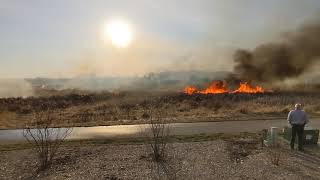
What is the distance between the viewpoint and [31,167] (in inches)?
608

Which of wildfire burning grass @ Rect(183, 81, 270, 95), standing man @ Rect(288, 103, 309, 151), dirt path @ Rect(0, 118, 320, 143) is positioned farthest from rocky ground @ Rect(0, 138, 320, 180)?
wildfire burning grass @ Rect(183, 81, 270, 95)

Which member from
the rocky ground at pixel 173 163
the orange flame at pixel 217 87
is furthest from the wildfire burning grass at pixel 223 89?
the rocky ground at pixel 173 163

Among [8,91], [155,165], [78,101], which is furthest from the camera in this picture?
[8,91]

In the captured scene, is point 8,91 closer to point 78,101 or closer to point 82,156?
point 78,101

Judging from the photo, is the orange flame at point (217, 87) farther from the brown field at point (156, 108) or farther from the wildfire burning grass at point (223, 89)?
the brown field at point (156, 108)

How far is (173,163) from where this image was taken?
15523 mm

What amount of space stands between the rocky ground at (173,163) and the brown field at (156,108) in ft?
30.5

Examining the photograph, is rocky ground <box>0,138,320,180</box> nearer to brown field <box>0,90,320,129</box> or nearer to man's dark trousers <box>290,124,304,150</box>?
man's dark trousers <box>290,124,304,150</box>

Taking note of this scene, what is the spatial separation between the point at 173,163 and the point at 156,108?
26.2 metres

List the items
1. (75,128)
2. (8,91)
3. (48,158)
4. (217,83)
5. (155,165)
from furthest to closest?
(8,91) < (217,83) < (75,128) < (48,158) < (155,165)

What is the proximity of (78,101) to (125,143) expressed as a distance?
37178 millimetres

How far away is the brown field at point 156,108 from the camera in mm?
29359

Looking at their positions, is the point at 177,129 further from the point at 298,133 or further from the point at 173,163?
the point at 173,163

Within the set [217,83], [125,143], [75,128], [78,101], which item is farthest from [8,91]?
[125,143]
